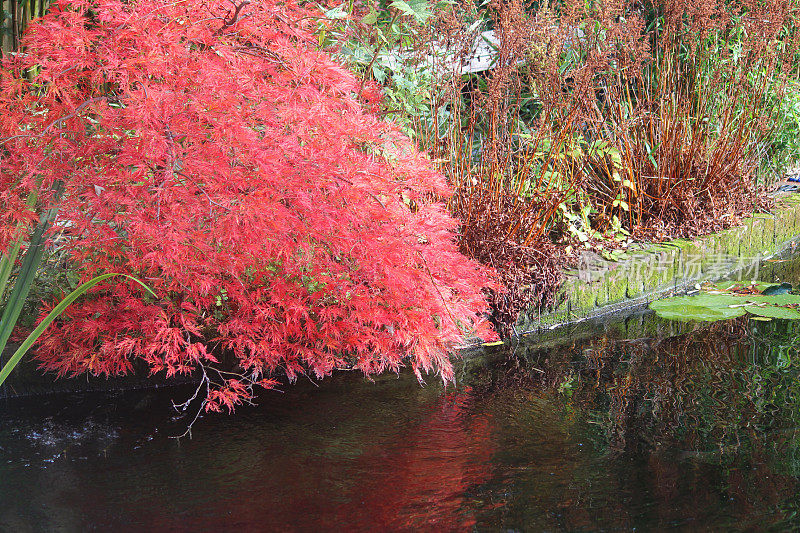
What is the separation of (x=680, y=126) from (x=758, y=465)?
109 inches

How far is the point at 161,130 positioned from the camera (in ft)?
8.34

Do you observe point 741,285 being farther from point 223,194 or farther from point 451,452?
point 223,194

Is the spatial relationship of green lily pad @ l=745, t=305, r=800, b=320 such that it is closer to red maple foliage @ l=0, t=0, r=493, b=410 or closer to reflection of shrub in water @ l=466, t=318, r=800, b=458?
reflection of shrub in water @ l=466, t=318, r=800, b=458

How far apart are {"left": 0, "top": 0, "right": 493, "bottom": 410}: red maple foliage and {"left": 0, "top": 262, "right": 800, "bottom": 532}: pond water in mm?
216

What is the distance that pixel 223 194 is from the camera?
101 inches

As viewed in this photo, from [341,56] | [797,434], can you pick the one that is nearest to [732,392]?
[797,434]

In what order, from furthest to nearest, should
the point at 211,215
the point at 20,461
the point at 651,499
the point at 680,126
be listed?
the point at 680,126 < the point at 20,461 < the point at 211,215 < the point at 651,499

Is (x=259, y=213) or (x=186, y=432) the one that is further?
(x=186, y=432)

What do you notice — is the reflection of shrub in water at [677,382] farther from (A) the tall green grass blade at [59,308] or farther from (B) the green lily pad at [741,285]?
(A) the tall green grass blade at [59,308]

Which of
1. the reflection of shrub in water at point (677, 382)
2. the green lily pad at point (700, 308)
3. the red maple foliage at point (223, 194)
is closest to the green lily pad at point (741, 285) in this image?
the green lily pad at point (700, 308)

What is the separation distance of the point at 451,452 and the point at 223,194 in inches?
45.3

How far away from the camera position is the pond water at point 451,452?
2.23m

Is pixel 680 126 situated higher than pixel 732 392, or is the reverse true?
pixel 680 126

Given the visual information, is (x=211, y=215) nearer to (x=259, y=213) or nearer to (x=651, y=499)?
(x=259, y=213)
